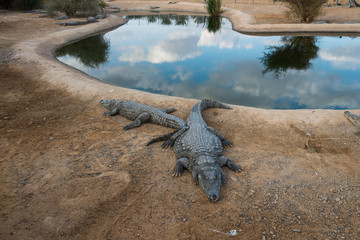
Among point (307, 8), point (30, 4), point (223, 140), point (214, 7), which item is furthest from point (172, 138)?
point (30, 4)

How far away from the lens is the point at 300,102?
7301mm

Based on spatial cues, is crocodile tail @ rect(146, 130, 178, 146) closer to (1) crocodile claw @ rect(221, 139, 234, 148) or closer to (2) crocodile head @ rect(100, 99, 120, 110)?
(1) crocodile claw @ rect(221, 139, 234, 148)

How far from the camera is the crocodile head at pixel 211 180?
3.24 meters

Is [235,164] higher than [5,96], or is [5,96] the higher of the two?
[5,96]

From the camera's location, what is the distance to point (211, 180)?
339cm

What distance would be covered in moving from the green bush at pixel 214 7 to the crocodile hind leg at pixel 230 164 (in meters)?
20.4

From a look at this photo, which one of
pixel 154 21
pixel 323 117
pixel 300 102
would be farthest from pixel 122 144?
pixel 154 21

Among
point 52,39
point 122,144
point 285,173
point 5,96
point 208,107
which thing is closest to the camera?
point 285,173

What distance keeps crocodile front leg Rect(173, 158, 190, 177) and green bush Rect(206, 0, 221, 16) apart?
20573mm

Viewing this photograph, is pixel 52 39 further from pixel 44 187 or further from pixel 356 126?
pixel 356 126

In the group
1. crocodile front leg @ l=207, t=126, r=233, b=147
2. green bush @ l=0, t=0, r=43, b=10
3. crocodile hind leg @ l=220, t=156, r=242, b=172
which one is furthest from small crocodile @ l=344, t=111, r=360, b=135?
green bush @ l=0, t=0, r=43, b=10

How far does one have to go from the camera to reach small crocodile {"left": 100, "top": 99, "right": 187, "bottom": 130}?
16.4 ft

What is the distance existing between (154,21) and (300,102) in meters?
16.7

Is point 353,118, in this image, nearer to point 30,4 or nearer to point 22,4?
point 30,4
